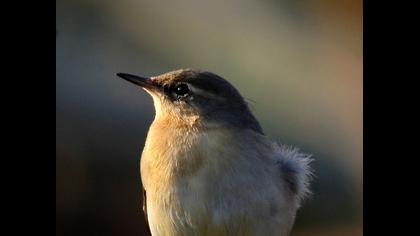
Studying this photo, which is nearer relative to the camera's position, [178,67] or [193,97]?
[193,97]

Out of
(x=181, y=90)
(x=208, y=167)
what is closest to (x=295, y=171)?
(x=208, y=167)

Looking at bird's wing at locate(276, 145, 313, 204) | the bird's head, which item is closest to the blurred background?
bird's wing at locate(276, 145, 313, 204)

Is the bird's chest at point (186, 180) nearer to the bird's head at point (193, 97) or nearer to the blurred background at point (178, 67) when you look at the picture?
the bird's head at point (193, 97)

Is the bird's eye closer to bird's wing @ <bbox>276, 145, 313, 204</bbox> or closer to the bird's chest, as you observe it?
the bird's chest

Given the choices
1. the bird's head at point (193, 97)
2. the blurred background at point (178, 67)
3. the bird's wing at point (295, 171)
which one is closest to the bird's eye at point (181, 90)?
the bird's head at point (193, 97)

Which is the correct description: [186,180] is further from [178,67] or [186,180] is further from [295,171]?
[178,67]
